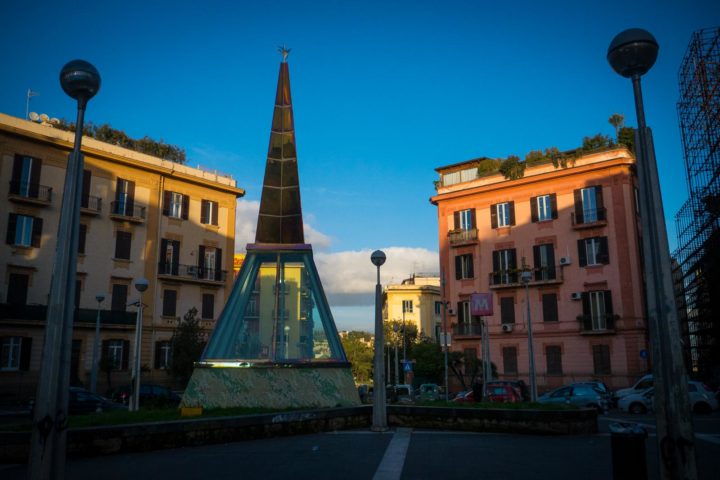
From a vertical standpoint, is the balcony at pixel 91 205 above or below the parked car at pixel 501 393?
above

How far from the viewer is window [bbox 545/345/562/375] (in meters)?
36.3

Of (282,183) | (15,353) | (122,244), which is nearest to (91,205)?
(122,244)

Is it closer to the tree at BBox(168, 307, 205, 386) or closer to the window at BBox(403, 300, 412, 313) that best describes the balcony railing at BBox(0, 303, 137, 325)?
the tree at BBox(168, 307, 205, 386)

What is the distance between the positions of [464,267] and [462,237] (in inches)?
85.3

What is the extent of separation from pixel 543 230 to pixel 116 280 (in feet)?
90.3

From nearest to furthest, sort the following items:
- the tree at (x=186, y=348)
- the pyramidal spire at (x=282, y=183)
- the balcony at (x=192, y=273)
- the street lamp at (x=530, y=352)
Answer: the pyramidal spire at (x=282, y=183) < the street lamp at (x=530, y=352) < the tree at (x=186, y=348) < the balcony at (x=192, y=273)

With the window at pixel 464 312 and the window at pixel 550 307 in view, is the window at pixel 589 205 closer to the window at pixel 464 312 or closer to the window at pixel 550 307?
the window at pixel 550 307

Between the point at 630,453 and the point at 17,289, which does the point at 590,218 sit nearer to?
the point at 630,453

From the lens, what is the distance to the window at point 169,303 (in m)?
38.3

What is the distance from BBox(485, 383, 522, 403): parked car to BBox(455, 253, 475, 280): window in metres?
17.2

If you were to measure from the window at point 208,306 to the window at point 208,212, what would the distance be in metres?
5.25

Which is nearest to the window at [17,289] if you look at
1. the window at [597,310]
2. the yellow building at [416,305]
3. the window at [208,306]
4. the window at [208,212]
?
the window at [208,306]

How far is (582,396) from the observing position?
24.3m

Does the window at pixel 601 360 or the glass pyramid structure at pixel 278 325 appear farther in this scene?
the window at pixel 601 360
